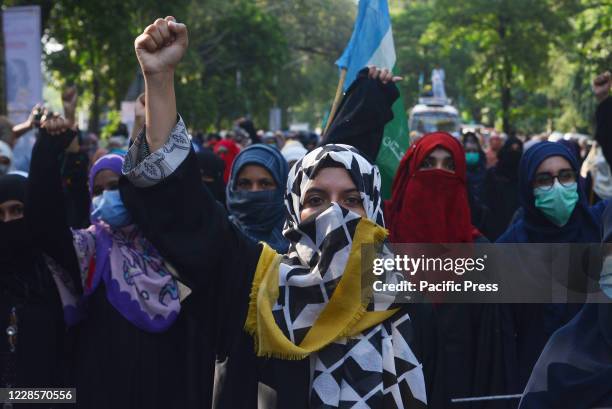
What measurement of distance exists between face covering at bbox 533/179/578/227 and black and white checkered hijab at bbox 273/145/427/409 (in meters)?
1.88

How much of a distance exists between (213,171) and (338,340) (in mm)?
3645

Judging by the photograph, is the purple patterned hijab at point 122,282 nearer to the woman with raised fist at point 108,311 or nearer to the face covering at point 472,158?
the woman with raised fist at point 108,311

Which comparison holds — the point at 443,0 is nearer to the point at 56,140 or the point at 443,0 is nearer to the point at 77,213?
the point at 77,213

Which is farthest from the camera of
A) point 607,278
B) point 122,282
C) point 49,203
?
point 122,282

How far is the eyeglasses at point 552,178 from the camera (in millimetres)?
4309

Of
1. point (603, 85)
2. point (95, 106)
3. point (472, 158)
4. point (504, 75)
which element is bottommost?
point (472, 158)

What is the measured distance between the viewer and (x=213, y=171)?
589 cm

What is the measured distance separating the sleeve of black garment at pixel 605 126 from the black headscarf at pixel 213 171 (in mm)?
2276

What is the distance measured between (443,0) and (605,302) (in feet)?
72.3

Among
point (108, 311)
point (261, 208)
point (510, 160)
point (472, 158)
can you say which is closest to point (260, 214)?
point (261, 208)

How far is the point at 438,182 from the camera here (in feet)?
14.1

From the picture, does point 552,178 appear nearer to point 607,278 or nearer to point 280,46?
point 607,278

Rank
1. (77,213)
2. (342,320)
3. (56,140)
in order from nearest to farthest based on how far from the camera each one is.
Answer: (342,320)
(56,140)
(77,213)

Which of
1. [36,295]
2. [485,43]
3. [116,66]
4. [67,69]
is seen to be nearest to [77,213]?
[36,295]
